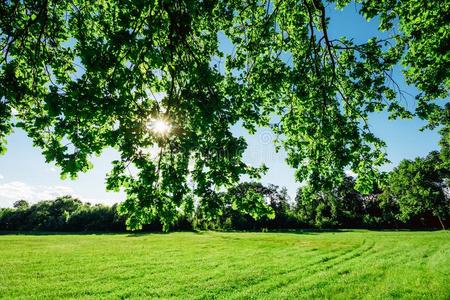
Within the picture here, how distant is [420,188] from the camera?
62625mm

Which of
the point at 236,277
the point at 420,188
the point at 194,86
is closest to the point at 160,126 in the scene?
the point at 194,86

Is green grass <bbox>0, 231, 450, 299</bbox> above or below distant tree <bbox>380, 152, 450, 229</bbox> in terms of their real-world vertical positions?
below

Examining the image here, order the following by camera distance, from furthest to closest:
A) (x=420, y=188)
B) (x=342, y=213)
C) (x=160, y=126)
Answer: (x=342, y=213)
(x=420, y=188)
(x=160, y=126)

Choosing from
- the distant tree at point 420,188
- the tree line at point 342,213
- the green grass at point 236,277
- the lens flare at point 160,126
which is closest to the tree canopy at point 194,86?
the lens flare at point 160,126

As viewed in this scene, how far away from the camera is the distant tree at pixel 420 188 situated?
62156 millimetres

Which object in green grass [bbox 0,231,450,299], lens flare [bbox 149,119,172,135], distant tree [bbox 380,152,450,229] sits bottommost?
green grass [bbox 0,231,450,299]

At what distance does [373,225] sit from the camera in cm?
7650

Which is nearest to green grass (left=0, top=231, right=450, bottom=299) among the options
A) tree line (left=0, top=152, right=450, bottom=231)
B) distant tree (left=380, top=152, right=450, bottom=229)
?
tree line (left=0, top=152, right=450, bottom=231)

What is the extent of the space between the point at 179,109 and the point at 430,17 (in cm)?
824

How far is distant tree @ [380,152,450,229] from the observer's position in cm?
6216

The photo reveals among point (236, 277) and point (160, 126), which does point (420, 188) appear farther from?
point (160, 126)

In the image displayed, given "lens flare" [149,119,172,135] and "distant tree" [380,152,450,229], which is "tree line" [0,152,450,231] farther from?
"lens flare" [149,119,172,135]

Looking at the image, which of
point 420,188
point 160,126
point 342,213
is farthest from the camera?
point 342,213

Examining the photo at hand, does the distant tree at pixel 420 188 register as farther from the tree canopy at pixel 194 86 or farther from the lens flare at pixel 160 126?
the lens flare at pixel 160 126
